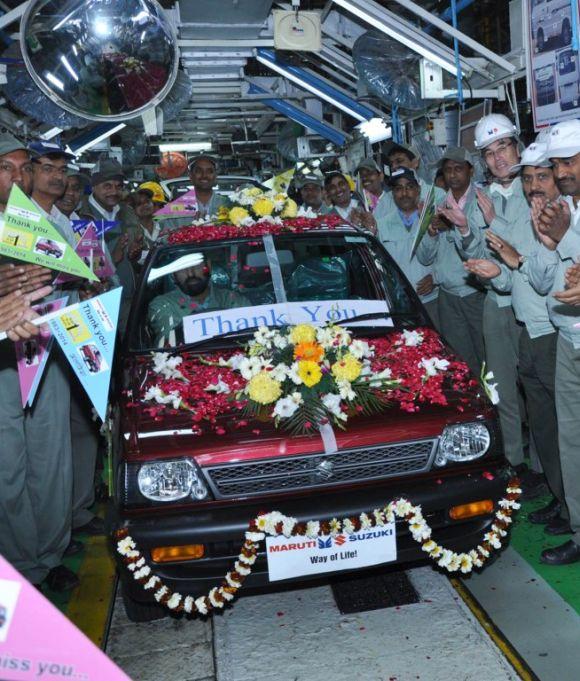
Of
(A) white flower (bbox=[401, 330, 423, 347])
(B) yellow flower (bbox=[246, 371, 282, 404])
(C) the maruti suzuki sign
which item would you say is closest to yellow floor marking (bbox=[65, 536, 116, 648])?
(C) the maruti suzuki sign

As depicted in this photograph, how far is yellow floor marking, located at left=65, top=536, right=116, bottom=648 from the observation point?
3.52 meters

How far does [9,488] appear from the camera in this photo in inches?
142

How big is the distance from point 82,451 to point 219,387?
1.81 m

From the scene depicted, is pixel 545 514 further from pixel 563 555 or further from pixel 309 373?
pixel 309 373

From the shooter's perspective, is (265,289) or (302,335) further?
(265,289)

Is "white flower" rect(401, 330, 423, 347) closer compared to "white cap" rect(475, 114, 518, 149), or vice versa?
"white flower" rect(401, 330, 423, 347)

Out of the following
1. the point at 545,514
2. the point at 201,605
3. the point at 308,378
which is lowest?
the point at 545,514

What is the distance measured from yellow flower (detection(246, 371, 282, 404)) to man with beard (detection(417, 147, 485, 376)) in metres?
2.55

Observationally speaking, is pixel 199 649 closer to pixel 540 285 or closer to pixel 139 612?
pixel 139 612

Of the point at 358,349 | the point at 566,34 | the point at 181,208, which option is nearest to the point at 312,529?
the point at 358,349

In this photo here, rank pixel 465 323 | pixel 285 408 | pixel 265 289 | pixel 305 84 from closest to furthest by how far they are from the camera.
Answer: pixel 285 408, pixel 265 289, pixel 465 323, pixel 305 84

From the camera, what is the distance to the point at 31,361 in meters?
3.43

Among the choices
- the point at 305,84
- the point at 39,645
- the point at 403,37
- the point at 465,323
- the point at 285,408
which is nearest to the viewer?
the point at 39,645

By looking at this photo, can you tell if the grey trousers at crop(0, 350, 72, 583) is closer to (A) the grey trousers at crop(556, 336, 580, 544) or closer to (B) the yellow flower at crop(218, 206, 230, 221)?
(B) the yellow flower at crop(218, 206, 230, 221)
